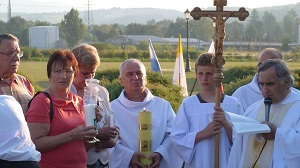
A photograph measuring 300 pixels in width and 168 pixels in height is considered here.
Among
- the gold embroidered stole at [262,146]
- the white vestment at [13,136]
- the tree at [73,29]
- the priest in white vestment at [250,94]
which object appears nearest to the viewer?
the white vestment at [13,136]

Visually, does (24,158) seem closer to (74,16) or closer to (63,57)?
(63,57)

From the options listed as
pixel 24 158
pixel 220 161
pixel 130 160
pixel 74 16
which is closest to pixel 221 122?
pixel 220 161

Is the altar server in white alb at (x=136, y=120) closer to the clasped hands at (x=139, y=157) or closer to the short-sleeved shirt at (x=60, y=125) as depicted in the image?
the clasped hands at (x=139, y=157)

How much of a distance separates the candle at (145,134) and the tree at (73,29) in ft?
402

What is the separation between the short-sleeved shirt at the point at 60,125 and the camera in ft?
15.6

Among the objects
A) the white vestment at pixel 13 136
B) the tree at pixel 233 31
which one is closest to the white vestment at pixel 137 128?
the white vestment at pixel 13 136

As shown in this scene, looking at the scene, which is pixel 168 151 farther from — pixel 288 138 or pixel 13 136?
pixel 13 136

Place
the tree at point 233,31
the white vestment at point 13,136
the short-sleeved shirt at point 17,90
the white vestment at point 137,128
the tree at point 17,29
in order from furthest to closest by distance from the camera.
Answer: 1. the tree at point 233,31
2. the tree at point 17,29
3. the white vestment at point 137,128
4. the short-sleeved shirt at point 17,90
5. the white vestment at point 13,136

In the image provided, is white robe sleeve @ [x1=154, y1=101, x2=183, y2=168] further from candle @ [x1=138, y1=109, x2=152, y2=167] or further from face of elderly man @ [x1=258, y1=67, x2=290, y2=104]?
face of elderly man @ [x1=258, y1=67, x2=290, y2=104]

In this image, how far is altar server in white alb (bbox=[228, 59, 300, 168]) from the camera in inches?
189

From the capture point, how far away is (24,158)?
3420mm

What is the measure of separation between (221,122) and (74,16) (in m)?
127

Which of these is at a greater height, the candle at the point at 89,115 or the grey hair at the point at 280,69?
the grey hair at the point at 280,69

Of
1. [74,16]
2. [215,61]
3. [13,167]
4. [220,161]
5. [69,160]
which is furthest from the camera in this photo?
[74,16]
